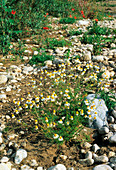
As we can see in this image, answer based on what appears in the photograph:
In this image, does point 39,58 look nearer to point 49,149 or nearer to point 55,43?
point 55,43

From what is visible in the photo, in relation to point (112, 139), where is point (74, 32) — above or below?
above

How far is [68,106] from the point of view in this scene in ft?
10.2

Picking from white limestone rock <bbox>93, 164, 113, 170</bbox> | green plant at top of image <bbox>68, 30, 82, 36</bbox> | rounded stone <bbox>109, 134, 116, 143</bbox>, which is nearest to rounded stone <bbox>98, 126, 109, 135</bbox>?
rounded stone <bbox>109, 134, 116, 143</bbox>

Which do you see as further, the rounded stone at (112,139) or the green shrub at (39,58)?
the green shrub at (39,58)

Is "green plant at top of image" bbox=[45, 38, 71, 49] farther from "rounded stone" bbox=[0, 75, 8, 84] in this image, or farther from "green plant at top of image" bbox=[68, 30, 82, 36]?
"rounded stone" bbox=[0, 75, 8, 84]

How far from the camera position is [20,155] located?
2.57 m

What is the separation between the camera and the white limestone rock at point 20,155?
254 cm

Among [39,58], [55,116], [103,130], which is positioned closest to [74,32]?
[39,58]

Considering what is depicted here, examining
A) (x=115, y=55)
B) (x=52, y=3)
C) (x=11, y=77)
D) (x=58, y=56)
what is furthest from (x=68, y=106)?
(x=52, y=3)

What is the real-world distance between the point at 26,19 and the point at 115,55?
9.02ft

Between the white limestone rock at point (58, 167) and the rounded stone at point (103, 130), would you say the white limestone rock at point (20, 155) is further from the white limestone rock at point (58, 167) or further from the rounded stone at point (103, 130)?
the rounded stone at point (103, 130)

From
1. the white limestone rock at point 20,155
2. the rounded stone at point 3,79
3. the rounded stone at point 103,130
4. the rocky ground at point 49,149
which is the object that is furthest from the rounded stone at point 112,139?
the rounded stone at point 3,79

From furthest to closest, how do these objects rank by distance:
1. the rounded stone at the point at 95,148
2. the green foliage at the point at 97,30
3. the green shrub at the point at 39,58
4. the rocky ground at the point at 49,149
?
the green foliage at the point at 97,30 → the green shrub at the point at 39,58 → the rounded stone at the point at 95,148 → the rocky ground at the point at 49,149

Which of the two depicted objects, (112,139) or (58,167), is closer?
(58,167)
